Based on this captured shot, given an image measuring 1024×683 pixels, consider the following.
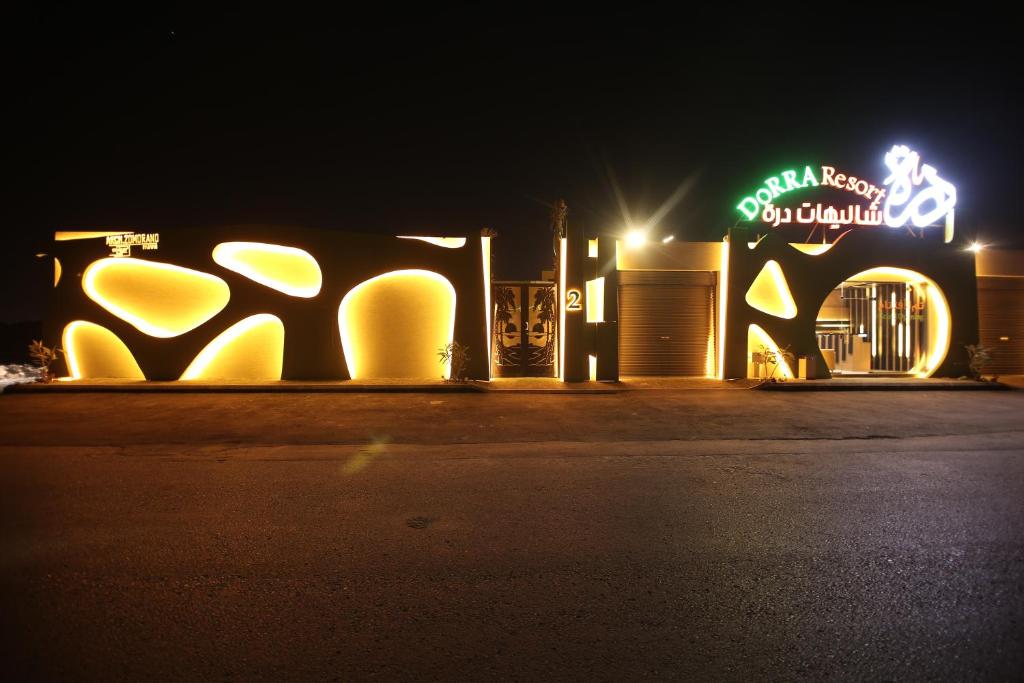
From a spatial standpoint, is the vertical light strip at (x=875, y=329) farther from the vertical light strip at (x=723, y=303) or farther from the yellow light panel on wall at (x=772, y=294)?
the vertical light strip at (x=723, y=303)

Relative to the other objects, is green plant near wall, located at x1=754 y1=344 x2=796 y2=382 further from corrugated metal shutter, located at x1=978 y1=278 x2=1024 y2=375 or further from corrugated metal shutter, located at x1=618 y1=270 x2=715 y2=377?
corrugated metal shutter, located at x1=978 y1=278 x2=1024 y2=375

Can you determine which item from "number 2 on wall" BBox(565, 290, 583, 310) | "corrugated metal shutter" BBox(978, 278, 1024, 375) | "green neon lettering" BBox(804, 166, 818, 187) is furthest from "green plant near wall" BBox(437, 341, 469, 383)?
"corrugated metal shutter" BBox(978, 278, 1024, 375)

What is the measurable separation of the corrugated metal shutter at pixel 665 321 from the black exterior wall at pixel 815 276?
1149mm

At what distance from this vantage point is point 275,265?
52.7 ft

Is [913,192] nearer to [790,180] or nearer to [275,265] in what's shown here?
[790,180]

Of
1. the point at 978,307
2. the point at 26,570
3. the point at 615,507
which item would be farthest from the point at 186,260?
the point at 978,307

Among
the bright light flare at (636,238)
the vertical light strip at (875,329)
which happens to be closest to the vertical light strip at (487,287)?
the bright light flare at (636,238)

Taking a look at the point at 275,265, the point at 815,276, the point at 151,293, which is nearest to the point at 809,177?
the point at 815,276

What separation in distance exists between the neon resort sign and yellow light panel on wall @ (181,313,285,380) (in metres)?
14.5

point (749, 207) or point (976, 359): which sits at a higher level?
point (749, 207)

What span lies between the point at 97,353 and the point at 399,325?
7.98 meters

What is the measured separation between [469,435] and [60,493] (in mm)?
4938

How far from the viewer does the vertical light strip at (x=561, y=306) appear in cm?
1658

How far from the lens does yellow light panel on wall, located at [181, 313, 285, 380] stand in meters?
15.9
